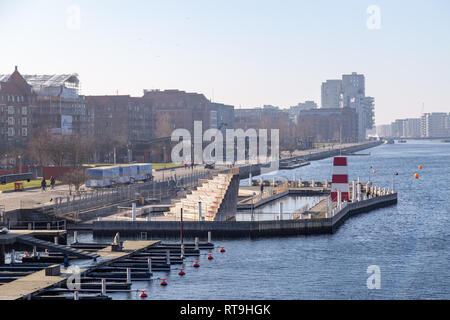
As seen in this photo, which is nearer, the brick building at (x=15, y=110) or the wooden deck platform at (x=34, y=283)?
the wooden deck platform at (x=34, y=283)

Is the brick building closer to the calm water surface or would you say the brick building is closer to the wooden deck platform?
the calm water surface

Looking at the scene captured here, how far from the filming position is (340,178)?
6353 cm

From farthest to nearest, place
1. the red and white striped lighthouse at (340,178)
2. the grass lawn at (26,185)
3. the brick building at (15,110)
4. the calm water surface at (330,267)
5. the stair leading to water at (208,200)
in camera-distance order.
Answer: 1. the brick building at (15,110)
2. the grass lawn at (26,185)
3. the red and white striped lighthouse at (340,178)
4. the stair leading to water at (208,200)
5. the calm water surface at (330,267)

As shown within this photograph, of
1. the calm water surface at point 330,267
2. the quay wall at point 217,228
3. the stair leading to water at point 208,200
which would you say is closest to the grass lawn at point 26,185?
the stair leading to water at point 208,200

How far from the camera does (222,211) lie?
50.3 meters

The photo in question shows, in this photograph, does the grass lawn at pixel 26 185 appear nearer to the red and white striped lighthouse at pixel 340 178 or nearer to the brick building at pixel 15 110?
the red and white striped lighthouse at pixel 340 178

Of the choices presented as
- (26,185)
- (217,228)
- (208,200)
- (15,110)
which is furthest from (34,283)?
(15,110)

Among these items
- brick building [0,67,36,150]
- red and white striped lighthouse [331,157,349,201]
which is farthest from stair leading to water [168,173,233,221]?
brick building [0,67,36,150]

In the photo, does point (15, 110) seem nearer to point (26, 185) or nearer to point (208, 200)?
point (26, 185)

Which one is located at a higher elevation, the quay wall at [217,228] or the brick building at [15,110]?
the brick building at [15,110]

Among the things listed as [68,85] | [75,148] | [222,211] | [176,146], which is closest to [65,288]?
[222,211]

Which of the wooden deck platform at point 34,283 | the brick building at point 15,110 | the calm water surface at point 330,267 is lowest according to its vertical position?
the calm water surface at point 330,267

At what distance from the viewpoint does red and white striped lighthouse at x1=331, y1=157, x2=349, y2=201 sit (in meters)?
62.5

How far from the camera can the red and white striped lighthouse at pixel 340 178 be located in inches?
2459
